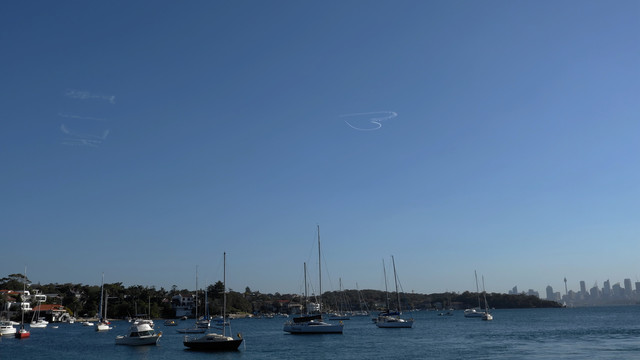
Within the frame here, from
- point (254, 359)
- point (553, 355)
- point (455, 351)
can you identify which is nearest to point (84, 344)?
point (254, 359)

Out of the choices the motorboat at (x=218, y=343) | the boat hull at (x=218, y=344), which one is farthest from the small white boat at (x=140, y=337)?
the motorboat at (x=218, y=343)

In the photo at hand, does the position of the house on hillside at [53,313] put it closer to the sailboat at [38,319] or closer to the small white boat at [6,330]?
the sailboat at [38,319]

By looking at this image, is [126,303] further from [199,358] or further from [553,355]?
[553,355]

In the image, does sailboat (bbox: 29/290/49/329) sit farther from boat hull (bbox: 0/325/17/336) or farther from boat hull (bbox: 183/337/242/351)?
boat hull (bbox: 183/337/242/351)

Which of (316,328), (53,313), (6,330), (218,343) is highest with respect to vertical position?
(53,313)

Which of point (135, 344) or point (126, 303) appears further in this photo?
point (126, 303)

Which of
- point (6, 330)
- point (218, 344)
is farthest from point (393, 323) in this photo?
point (6, 330)

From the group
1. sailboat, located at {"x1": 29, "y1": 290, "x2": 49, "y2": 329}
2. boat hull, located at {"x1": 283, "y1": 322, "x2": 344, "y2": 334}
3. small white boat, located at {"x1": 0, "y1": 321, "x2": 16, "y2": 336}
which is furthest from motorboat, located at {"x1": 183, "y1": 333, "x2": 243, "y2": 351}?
sailboat, located at {"x1": 29, "y1": 290, "x2": 49, "y2": 329}

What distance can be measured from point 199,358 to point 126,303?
474 ft

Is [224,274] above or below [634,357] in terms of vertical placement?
above

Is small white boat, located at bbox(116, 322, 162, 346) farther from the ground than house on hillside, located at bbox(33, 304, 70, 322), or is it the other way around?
house on hillside, located at bbox(33, 304, 70, 322)

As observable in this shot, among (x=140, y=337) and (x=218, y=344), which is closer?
(x=218, y=344)

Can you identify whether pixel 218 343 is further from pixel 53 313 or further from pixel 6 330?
pixel 53 313

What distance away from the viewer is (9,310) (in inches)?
5566
